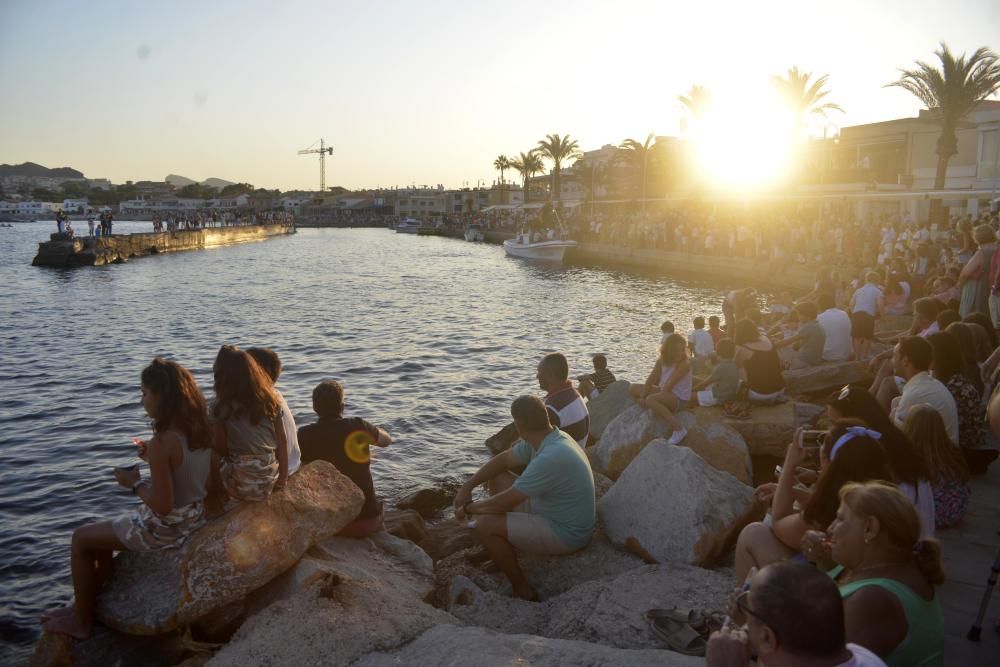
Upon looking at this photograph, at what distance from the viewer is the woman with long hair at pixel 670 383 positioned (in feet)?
27.6

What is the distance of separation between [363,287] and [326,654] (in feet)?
113

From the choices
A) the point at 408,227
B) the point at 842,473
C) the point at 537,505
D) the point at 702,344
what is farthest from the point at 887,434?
the point at 408,227

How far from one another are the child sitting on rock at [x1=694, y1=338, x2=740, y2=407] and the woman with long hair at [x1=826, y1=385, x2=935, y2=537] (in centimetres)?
494

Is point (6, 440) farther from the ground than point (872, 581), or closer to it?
closer to it

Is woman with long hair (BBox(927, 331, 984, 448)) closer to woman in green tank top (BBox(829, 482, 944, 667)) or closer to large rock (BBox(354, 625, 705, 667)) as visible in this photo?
woman in green tank top (BBox(829, 482, 944, 667))

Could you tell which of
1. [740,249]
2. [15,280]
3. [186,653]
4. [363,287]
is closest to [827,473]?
[186,653]

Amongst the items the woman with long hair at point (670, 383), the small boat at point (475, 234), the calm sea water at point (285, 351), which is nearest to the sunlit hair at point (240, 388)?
the calm sea water at point (285, 351)

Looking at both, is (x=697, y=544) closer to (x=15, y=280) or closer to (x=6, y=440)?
(x=6, y=440)

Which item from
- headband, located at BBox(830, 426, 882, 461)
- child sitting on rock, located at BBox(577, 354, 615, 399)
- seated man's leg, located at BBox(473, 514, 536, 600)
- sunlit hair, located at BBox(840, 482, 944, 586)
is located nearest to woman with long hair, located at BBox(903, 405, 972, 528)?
headband, located at BBox(830, 426, 882, 461)

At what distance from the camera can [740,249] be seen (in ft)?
111

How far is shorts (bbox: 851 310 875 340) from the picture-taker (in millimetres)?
12312

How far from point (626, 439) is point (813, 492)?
4622mm

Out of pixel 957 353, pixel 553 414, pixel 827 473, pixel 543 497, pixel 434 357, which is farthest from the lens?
pixel 434 357

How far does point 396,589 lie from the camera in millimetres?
5125
